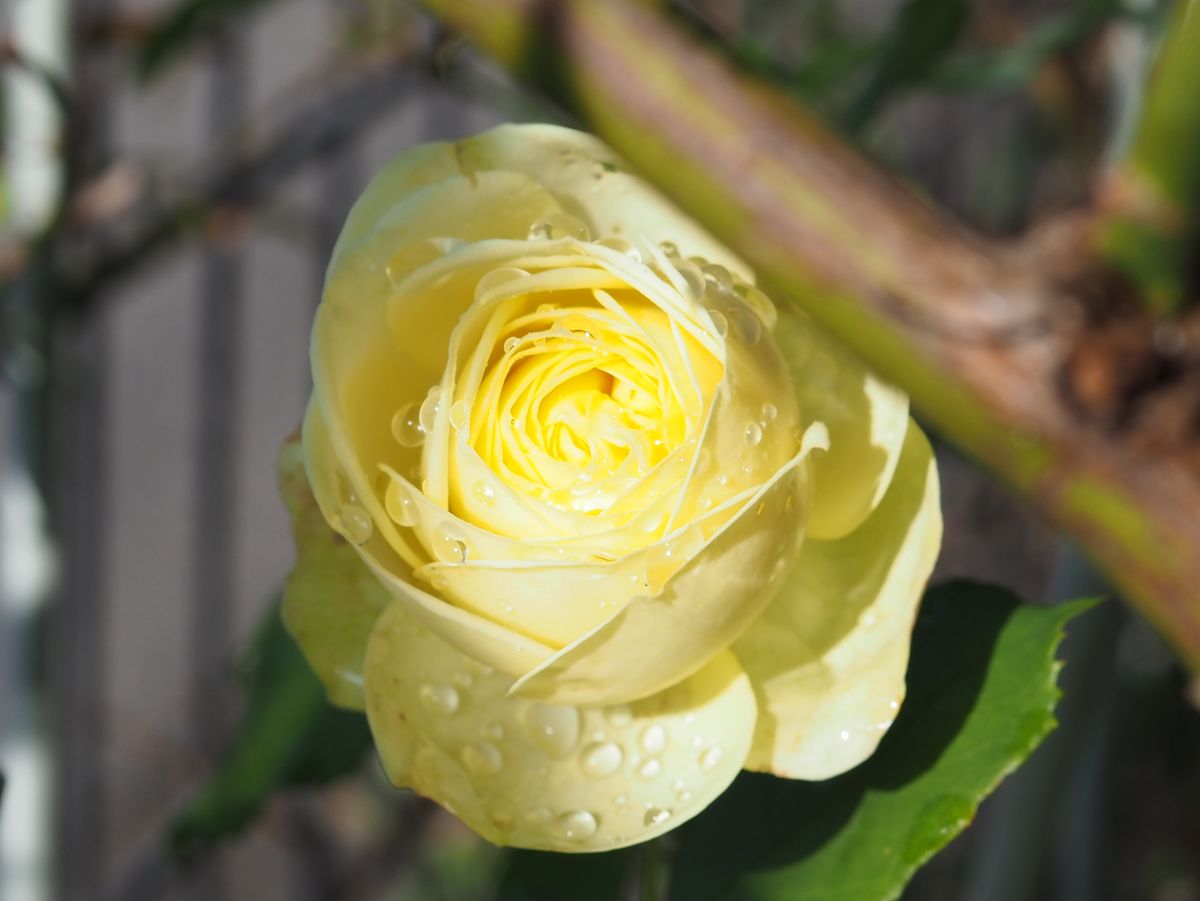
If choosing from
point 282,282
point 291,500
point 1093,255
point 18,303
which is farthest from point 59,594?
point 282,282

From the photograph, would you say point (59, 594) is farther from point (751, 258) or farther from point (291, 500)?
point (751, 258)

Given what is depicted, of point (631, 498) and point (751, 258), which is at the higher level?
point (751, 258)

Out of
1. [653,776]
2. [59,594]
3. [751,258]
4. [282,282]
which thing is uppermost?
[751,258]

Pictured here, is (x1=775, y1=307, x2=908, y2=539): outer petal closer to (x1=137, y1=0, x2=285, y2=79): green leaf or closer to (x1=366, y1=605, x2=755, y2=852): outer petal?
(x1=366, y1=605, x2=755, y2=852): outer petal

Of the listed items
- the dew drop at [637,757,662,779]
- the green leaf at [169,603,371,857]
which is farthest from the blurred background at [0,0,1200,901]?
the dew drop at [637,757,662,779]

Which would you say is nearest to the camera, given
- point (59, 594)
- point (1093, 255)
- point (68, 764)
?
point (1093, 255)

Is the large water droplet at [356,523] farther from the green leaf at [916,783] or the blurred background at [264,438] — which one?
the blurred background at [264,438]

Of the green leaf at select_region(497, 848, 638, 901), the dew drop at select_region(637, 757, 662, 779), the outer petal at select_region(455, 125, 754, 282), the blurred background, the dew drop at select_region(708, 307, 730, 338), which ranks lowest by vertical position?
the blurred background
